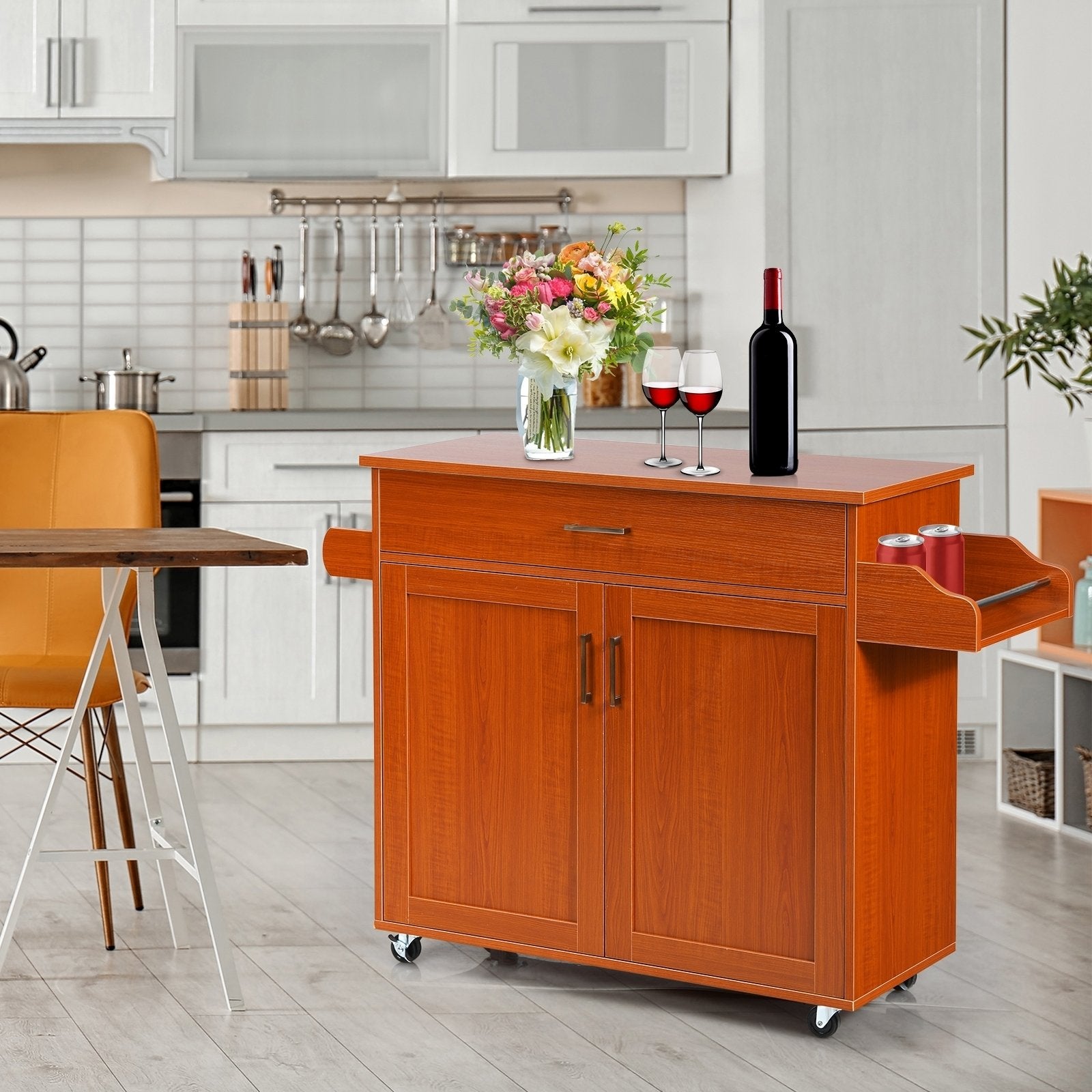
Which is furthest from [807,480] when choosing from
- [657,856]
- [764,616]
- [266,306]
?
[266,306]

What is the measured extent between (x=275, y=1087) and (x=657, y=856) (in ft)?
2.41

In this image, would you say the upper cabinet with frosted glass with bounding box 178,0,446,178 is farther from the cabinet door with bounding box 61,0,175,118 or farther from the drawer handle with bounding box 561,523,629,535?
the drawer handle with bounding box 561,523,629,535

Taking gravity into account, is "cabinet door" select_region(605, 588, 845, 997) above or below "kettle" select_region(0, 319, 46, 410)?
below

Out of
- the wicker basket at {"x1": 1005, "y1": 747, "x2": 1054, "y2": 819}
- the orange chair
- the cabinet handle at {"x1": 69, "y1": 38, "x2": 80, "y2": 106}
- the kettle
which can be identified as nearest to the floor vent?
the wicker basket at {"x1": 1005, "y1": 747, "x2": 1054, "y2": 819}

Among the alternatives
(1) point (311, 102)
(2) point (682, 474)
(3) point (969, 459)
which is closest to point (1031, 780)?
(3) point (969, 459)

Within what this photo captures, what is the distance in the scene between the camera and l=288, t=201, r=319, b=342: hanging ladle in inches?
199

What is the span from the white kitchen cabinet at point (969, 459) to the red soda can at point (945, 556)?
1.91 metres

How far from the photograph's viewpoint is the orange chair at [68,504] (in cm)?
327

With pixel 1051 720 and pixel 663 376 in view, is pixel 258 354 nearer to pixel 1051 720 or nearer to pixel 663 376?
pixel 663 376

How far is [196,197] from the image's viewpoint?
16.6 feet

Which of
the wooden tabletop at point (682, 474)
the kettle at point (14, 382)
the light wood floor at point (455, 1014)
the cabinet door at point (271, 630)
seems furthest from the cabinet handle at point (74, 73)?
the light wood floor at point (455, 1014)

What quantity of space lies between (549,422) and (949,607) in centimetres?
83

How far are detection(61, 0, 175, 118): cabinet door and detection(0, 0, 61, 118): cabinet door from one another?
0.03 m

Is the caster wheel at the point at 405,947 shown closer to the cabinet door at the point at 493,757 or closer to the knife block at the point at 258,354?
the cabinet door at the point at 493,757
